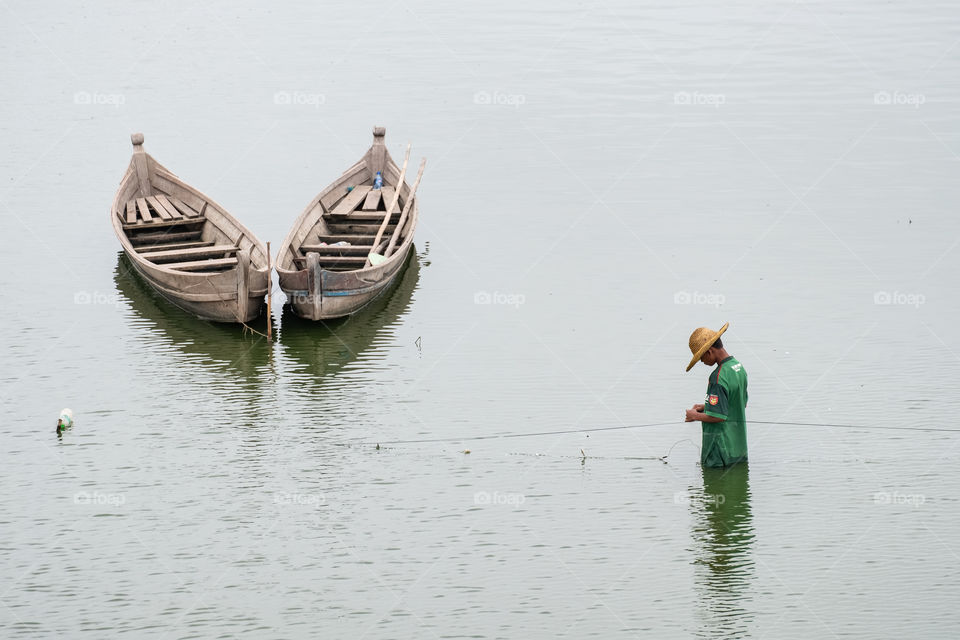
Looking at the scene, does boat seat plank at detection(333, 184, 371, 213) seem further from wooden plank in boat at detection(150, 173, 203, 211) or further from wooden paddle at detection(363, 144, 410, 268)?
wooden plank in boat at detection(150, 173, 203, 211)

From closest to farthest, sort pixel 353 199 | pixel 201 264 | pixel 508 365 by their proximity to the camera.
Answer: pixel 508 365 → pixel 201 264 → pixel 353 199

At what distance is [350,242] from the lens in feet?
67.2

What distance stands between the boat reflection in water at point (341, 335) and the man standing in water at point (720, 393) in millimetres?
5572

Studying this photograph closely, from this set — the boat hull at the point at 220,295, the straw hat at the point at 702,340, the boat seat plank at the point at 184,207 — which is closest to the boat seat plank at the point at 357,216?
the boat seat plank at the point at 184,207

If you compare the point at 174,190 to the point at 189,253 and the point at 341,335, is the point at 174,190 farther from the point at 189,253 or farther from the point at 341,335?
the point at 341,335

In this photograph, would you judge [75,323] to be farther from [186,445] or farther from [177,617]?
Result: [177,617]

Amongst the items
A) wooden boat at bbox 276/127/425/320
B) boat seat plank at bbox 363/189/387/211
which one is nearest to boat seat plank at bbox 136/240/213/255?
wooden boat at bbox 276/127/425/320

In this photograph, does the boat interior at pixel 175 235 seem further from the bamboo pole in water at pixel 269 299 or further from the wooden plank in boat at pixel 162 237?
the bamboo pole in water at pixel 269 299

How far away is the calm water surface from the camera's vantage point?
12.0 meters

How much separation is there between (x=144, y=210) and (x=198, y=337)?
390cm

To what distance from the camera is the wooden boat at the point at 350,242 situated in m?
18.0

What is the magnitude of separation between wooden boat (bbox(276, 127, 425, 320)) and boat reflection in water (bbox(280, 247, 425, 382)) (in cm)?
18

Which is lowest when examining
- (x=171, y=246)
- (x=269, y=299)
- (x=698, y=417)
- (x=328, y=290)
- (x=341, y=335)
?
(x=698, y=417)

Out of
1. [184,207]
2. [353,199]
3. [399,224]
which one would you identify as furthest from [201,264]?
[353,199]
